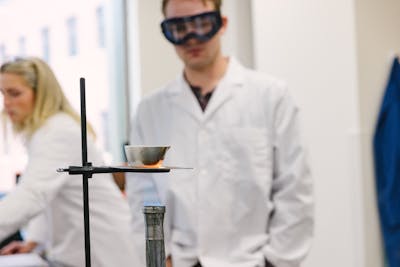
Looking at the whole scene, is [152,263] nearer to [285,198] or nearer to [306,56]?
[285,198]

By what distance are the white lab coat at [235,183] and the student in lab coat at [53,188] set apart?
0.16m

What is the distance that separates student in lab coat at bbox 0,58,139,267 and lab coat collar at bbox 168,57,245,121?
27cm

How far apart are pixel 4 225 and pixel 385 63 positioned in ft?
6.68

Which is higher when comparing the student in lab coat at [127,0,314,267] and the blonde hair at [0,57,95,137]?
the blonde hair at [0,57,95,137]

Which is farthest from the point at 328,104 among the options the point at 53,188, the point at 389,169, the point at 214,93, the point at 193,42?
the point at 53,188

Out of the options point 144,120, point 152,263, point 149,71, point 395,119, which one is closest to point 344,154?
point 395,119

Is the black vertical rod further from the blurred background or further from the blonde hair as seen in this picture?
the blurred background

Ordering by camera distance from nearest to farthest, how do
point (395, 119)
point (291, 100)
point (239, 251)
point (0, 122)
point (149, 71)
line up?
point (239, 251) < point (291, 100) < point (0, 122) < point (395, 119) < point (149, 71)

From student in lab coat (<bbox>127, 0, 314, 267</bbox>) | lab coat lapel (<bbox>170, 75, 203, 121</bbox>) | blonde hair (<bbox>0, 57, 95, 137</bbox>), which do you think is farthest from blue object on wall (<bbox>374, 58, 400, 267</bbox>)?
blonde hair (<bbox>0, 57, 95, 137</bbox>)

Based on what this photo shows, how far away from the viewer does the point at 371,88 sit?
9.77 feet

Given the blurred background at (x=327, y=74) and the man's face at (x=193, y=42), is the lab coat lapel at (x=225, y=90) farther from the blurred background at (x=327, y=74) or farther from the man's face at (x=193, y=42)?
the blurred background at (x=327, y=74)

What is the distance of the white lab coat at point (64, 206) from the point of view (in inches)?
61.5

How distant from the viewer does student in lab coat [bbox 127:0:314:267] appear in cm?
168

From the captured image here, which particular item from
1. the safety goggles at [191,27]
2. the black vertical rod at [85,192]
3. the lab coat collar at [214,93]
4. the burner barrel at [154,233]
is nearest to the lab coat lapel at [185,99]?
the lab coat collar at [214,93]
